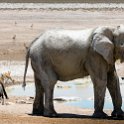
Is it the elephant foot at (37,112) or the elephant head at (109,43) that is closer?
the elephant head at (109,43)

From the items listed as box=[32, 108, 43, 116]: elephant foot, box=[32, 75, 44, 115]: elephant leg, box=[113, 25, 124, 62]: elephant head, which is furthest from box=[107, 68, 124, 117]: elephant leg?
box=[32, 108, 43, 116]: elephant foot

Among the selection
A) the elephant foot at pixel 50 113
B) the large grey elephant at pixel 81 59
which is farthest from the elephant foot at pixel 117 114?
the elephant foot at pixel 50 113

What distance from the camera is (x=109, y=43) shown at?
16359 millimetres

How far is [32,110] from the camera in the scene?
56.9 ft

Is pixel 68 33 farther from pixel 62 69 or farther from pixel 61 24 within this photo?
pixel 61 24

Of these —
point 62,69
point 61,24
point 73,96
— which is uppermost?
point 62,69

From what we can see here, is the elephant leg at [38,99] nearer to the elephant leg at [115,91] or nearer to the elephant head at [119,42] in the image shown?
the elephant leg at [115,91]

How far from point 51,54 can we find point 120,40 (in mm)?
1721

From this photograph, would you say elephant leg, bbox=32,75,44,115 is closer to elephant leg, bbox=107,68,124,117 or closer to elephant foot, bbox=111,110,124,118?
elephant leg, bbox=107,68,124,117

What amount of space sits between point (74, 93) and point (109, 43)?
16.3 feet

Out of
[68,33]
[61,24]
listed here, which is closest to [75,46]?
[68,33]

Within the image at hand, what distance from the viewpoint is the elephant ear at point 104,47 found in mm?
16203

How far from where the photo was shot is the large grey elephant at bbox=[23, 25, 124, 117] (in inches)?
643

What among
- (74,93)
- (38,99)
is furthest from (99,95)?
(74,93)
